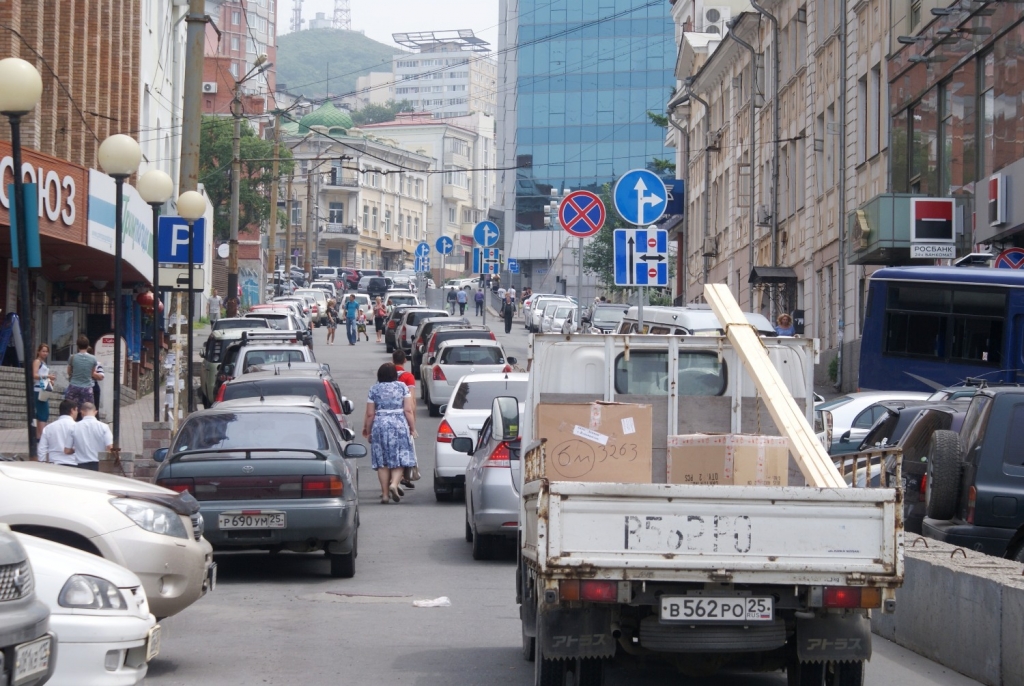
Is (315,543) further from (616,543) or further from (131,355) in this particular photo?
(131,355)

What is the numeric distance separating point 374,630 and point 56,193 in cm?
1466

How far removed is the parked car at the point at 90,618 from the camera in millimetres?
6879

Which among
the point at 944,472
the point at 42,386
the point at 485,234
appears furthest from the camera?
the point at 485,234

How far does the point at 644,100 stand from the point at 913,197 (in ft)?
308

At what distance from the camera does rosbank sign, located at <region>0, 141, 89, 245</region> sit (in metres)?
21.4

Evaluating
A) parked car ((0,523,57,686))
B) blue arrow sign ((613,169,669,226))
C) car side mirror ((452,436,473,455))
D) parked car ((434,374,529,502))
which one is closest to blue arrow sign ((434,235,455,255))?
parked car ((434,374,529,502))

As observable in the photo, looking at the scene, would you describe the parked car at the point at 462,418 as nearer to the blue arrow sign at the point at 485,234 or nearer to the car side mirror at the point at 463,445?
the car side mirror at the point at 463,445

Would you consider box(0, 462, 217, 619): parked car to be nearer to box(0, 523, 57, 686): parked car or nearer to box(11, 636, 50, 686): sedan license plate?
box(0, 523, 57, 686): parked car

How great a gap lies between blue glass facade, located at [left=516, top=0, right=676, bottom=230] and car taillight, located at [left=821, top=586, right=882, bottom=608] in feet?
370

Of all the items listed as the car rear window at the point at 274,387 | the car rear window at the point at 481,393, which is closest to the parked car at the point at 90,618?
the car rear window at the point at 274,387

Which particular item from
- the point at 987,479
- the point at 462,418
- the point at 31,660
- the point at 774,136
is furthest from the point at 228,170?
the point at 31,660

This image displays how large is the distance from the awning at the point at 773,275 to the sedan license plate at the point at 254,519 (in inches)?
1230

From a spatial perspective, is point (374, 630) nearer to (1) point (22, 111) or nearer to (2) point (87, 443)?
(1) point (22, 111)

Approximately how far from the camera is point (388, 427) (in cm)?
1775
